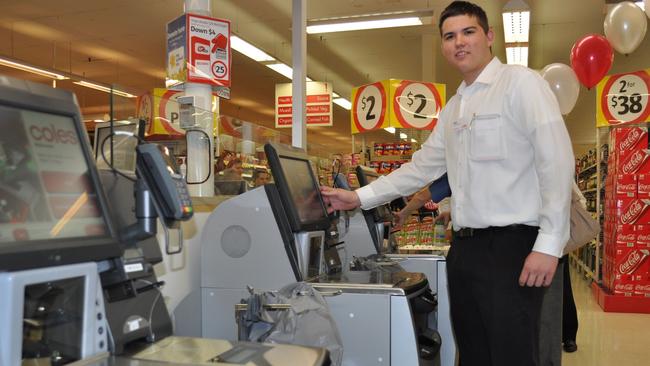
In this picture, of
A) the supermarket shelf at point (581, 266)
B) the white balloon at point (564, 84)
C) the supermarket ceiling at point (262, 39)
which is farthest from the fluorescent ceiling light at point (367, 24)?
the supermarket shelf at point (581, 266)

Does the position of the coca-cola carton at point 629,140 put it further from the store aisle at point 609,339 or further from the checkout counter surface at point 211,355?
the checkout counter surface at point 211,355

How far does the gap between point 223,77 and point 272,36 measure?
684 cm

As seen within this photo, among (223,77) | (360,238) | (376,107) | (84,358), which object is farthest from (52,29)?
(84,358)

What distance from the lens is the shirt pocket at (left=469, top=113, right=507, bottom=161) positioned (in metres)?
1.95

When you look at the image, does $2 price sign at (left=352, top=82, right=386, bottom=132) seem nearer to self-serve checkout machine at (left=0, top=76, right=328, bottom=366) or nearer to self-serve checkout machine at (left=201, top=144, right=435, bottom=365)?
self-serve checkout machine at (left=201, top=144, right=435, bottom=365)

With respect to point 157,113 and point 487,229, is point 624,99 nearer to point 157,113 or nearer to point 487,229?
point 157,113

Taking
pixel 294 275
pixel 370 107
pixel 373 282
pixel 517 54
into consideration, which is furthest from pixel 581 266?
pixel 294 275

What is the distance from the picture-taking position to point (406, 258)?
3197 mm

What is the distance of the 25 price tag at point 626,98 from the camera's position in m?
7.04

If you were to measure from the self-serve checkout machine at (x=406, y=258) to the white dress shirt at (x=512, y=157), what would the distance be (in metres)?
1.09

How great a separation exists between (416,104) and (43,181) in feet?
21.6

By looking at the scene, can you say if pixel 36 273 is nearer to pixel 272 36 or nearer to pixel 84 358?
pixel 84 358

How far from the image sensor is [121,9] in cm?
830

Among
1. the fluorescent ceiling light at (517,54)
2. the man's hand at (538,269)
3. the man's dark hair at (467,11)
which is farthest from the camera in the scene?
the fluorescent ceiling light at (517,54)
